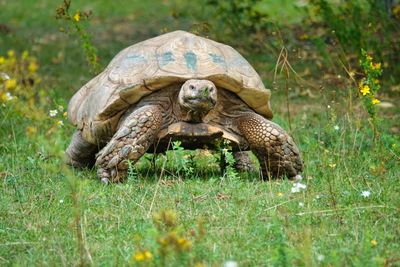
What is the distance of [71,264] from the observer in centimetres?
364

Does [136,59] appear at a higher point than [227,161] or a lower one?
higher

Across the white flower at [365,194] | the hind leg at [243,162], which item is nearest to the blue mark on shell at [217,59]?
the hind leg at [243,162]

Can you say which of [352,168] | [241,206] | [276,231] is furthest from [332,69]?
[276,231]

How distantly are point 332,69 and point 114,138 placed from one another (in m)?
4.23

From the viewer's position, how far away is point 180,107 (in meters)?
5.38

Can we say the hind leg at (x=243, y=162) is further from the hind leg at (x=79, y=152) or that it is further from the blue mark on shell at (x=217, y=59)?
the hind leg at (x=79, y=152)

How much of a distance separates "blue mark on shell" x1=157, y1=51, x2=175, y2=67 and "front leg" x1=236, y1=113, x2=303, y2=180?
0.61m

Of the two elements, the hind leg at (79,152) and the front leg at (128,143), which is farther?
the hind leg at (79,152)

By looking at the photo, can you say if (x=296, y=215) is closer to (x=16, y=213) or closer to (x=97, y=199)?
(x=97, y=199)

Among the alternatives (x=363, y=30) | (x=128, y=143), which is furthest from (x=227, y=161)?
(x=363, y=30)

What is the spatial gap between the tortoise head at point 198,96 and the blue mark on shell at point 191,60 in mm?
122

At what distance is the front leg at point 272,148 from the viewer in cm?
532

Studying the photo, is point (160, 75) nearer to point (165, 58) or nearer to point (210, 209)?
point (165, 58)

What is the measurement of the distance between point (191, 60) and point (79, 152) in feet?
3.66
